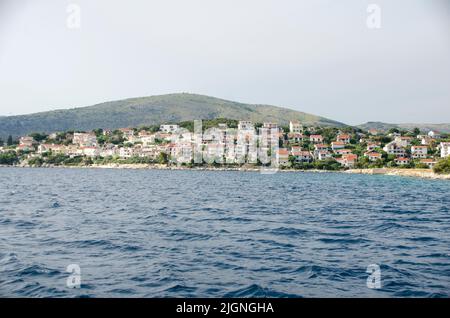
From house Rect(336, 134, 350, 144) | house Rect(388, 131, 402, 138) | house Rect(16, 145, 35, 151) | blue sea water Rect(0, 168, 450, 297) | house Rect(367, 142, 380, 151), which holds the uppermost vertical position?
house Rect(388, 131, 402, 138)

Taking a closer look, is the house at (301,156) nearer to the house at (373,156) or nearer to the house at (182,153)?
the house at (373,156)

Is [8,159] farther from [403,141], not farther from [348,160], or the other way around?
[403,141]

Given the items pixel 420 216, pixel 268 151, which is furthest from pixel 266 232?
pixel 268 151

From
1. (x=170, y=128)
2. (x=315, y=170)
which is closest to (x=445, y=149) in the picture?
(x=315, y=170)

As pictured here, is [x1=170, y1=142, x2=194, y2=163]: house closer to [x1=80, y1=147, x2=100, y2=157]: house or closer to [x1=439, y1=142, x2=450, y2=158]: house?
[x1=80, y1=147, x2=100, y2=157]: house

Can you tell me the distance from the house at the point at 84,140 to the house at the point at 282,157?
57.4 metres

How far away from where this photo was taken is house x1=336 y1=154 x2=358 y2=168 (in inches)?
3701

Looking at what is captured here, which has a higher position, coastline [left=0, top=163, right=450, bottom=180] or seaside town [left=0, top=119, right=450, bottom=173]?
seaside town [left=0, top=119, right=450, bottom=173]

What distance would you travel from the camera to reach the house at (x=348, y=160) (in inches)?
3701

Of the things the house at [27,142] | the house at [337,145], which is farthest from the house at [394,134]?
the house at [27,142]

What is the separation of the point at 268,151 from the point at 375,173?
1277 inches

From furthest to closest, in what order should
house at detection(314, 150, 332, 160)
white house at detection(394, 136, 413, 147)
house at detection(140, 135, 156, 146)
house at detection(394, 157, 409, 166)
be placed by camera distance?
house at detection(140, 135, 156, 146) < white house at detection(394, 136, 413, 147) < house at detection(314, 150, 332, 160) < house at detection(394, 157, 409, 166)

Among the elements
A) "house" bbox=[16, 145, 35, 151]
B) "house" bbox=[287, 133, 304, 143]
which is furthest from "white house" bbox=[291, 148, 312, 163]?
"house" bbox=[16, 145, 35, 151]

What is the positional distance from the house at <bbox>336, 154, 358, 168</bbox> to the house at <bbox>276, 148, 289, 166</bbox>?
39.8 ft
